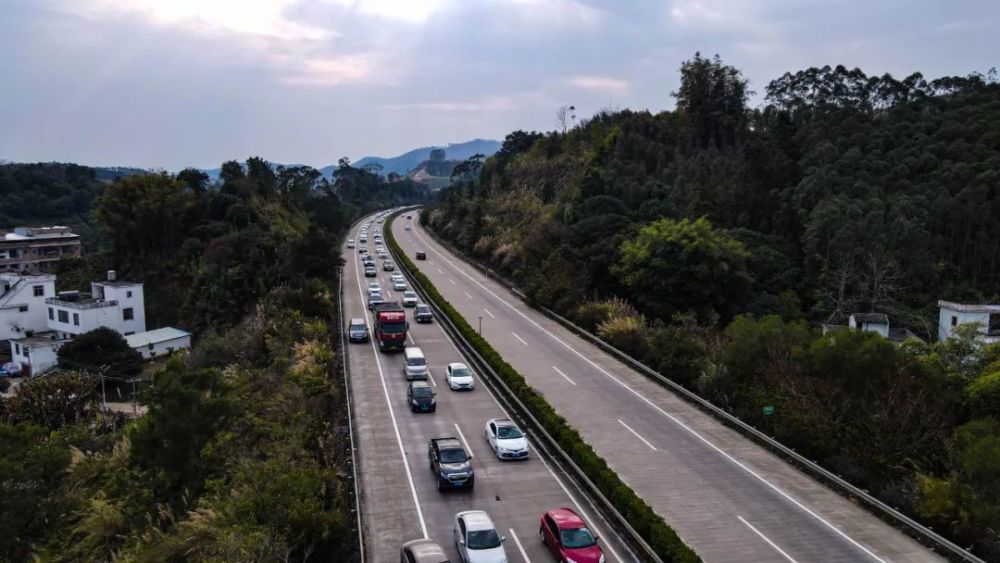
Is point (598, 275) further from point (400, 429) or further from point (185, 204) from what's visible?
point (185, 204)

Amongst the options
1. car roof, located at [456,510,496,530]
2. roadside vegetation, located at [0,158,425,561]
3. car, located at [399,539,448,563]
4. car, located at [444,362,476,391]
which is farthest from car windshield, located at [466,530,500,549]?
car, located at [444,362,476,391]

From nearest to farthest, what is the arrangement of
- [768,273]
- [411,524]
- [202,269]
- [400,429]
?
[411,524] < [400,429] < [768,273] < [202,269]

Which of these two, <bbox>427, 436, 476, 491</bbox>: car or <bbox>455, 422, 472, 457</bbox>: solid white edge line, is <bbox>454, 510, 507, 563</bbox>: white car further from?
<bbox>455, 422, 472, 457</bbox>: solid white edge line

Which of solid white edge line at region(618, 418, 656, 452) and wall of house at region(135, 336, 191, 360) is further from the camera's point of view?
wall of house at region(135, 336, 191, 360)

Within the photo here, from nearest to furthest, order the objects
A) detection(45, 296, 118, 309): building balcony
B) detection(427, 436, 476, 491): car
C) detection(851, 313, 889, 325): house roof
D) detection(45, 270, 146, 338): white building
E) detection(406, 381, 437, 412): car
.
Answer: detection(427, 436, 476, 491): car, detection(406, 381, 437, 412): car, detection(851, 313, 889, 325): house roof, detection(45, 296, 118, 309): building balcony, detection(45, 270, 146, 338): white building

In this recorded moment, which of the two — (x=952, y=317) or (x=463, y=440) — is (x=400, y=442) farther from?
(x=952, y=317)

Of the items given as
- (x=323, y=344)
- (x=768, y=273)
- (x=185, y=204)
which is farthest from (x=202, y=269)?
(x=768, y=273)
